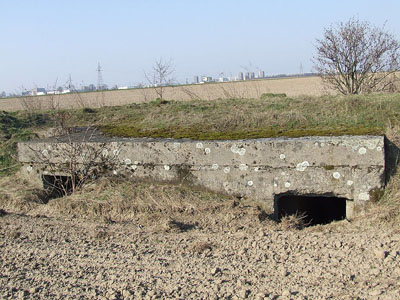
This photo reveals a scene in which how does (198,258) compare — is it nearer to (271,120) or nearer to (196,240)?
(196,240)

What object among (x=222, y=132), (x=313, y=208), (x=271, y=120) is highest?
(x=271, y=120)

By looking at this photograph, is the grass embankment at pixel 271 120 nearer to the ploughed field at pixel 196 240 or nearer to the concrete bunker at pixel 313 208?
the ploughed field at pixel 196 240

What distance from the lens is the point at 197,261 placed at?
3.68m

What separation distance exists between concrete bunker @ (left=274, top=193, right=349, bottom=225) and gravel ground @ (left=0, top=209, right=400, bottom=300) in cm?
115

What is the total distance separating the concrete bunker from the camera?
19.0 ft

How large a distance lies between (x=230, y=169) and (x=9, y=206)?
3.02m

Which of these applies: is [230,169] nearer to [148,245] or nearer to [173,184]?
[173,184]

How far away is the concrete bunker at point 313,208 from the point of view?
580 cm

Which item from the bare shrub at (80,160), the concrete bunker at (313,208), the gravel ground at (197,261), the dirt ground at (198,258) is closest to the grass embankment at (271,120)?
the bare shrub at (80,160)

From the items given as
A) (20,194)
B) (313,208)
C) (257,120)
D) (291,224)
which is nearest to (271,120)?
(257,120)

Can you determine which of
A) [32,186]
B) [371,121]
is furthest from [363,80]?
[32,186]

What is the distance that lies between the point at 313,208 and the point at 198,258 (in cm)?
306

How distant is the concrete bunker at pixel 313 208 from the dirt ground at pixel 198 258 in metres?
0.99

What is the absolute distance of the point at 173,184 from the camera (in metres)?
5.53
